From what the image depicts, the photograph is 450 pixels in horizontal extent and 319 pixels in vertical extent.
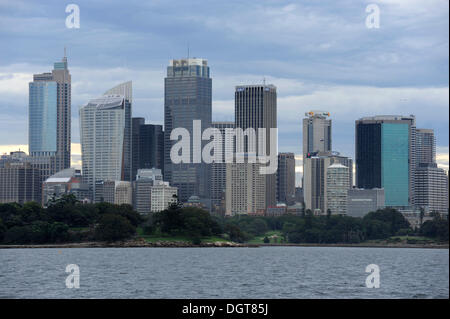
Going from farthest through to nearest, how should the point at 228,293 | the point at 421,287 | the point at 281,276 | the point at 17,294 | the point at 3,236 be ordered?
the point at 3,236
the point at 281,276
the point at 421,287
the point at 228,293
the point at 17,294

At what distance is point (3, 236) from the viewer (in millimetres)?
195750

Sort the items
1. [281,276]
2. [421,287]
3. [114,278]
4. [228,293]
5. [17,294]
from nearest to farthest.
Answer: [17,294] → [228,293] → [421,287] → [114,278] → [281,276]

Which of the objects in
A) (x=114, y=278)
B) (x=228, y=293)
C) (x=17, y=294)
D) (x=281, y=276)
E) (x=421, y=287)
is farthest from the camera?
(x=281, y=276)

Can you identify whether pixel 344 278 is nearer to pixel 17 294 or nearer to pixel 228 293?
pixel 228 293

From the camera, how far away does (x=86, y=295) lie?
226ft

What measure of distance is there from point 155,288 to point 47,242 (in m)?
127

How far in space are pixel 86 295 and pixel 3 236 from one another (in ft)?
437

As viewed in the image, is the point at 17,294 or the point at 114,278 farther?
the point at 114,278
